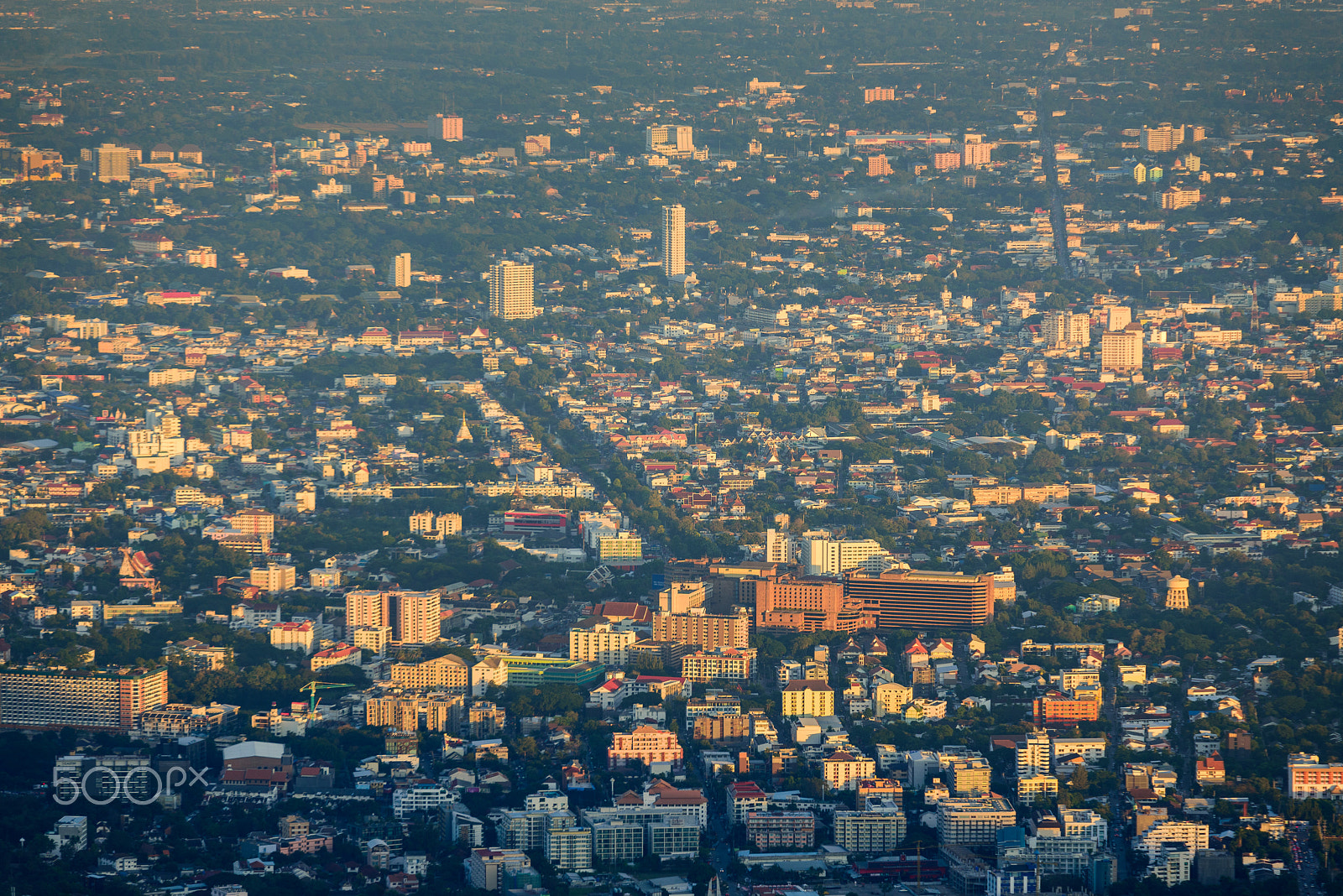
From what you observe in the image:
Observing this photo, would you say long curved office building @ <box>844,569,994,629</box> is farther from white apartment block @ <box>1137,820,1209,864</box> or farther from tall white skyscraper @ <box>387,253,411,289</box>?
tall white skyscraper @ <box>387,253,411,289</box>

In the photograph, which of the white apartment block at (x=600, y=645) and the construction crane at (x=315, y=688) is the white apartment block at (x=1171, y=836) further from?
the construction crane at (x=315, y=688)

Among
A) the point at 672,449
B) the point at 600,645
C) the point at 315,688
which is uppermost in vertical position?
the point at 672,449

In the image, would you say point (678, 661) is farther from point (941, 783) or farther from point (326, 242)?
point (326, 242)

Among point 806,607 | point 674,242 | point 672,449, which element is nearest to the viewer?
point 806,607

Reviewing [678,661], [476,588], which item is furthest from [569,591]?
[678,661]

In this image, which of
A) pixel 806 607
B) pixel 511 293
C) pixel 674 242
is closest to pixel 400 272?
pixel 511 293
